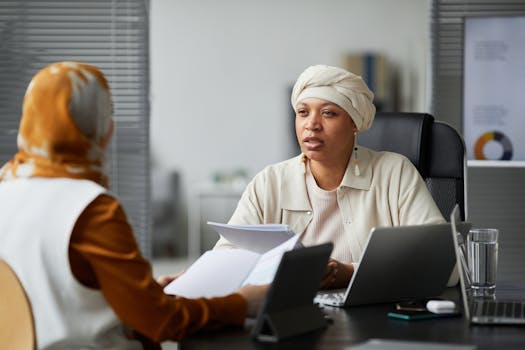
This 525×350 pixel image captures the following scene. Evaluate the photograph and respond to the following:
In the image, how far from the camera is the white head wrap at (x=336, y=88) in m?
2.44

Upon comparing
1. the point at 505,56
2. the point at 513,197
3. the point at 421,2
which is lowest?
the point at 513,197

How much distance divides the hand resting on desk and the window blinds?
222cm

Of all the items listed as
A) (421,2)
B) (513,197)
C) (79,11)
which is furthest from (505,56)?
(421,2)

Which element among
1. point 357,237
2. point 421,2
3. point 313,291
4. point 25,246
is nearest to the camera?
point 25,246

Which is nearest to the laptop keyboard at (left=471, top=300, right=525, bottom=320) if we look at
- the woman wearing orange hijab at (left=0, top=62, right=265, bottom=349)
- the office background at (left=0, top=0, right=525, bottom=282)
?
the woman wearing orange hijab at (left=0, top=62, right=265, bottom=349)

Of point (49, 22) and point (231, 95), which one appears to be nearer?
point (49, 22)

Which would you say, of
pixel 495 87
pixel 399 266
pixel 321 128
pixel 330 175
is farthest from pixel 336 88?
pixel 495 87

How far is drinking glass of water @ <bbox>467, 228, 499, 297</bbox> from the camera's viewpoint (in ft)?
6.84

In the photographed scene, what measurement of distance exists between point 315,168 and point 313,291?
2.92 ft

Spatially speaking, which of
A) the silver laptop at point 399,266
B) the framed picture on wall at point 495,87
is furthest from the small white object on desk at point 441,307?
the framed picture on wall at point 495,87

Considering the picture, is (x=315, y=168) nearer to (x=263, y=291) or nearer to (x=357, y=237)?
(x=357, y=237)

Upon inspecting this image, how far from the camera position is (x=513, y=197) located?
4.27 m

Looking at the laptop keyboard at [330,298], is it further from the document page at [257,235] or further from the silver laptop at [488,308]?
the silver laptop at [488,308]

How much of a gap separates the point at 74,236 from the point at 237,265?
46cm
